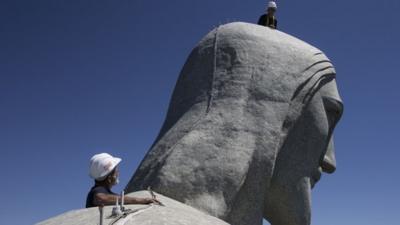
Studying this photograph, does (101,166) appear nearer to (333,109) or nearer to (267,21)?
(333,109)

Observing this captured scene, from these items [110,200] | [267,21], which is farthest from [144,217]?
[267,21]

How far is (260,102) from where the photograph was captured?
267 inches

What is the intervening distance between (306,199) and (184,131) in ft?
7.12

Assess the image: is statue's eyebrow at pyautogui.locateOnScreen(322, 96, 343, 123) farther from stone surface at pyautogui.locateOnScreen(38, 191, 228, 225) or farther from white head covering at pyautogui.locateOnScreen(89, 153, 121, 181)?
white head covering at pyautogui.locateOnScreen(89, 153, 121, 181)

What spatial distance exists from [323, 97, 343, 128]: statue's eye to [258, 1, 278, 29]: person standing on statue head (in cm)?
187

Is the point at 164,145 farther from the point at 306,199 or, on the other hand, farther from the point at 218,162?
the point at 306,199

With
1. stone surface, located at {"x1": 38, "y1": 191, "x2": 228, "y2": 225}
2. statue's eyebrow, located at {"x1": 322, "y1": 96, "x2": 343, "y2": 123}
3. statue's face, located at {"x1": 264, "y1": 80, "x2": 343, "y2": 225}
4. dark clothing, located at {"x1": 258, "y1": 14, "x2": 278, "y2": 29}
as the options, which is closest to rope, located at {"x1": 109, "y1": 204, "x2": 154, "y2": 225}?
stone surface, located at {"x1": 38, "y1": 191, "x2": 228, "y2": 225}

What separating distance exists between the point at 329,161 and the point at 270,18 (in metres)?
2.67

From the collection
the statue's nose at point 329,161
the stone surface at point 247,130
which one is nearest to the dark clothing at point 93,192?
the stone surface at point 247,130

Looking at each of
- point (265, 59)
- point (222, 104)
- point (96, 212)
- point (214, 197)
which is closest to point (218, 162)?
point (214, 197)

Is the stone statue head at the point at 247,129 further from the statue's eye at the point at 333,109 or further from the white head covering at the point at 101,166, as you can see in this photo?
the white head covering at the point at 101,166

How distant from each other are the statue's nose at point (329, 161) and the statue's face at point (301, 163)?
346 mm

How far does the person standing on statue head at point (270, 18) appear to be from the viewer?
8797 mm

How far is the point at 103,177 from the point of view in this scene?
4602 millimetres
